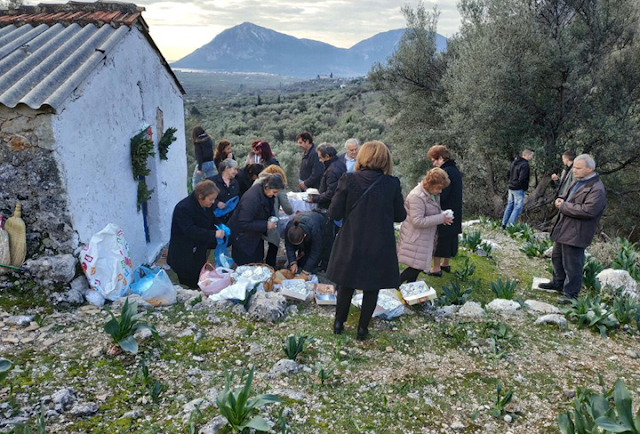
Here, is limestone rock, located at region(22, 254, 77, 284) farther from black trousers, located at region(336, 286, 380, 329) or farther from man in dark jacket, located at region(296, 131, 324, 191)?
man in dark jacket, located at region(296, 131, 324, 191)

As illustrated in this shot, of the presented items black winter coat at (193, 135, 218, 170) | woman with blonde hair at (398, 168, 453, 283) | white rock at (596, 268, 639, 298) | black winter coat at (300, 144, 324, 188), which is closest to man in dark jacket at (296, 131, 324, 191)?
black winter coat at (300, 144, 324, 188)

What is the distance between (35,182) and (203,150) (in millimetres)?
4304

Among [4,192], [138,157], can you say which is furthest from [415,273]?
[4,192]

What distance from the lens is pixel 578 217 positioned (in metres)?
5.18

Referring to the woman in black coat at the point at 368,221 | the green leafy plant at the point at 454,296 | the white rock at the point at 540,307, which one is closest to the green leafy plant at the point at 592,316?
the white rock at the point at 540,307

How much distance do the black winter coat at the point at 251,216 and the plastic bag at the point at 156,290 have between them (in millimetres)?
1159

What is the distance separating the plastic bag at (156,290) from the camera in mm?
4770

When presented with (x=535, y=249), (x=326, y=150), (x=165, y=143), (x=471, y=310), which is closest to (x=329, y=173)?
(x=326, y=150)

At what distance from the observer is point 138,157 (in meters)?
6.25

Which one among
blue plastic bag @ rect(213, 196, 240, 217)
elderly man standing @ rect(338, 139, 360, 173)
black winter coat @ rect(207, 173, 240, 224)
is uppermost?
elderly man standing @ rect(338, 139, 360, 173)

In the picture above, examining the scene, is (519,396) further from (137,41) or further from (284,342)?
(137,41)

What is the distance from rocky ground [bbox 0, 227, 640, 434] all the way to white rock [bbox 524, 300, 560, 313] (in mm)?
27

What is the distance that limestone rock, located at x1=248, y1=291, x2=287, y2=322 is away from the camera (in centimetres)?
464

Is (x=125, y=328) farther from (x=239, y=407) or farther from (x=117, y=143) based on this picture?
(x=117, y=143)
